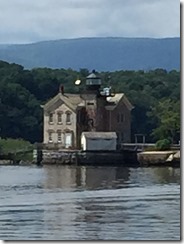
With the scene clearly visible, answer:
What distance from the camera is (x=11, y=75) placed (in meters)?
57.1

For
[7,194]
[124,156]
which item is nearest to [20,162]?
[124,156]

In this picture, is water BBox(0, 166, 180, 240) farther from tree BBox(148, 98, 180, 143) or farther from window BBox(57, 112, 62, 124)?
window BBox(57, 112, 62, 124)

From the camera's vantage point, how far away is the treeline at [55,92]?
5200cm

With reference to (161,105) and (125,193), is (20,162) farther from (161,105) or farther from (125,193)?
(125,193)

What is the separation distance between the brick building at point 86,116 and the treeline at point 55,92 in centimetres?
177

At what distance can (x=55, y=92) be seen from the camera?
56.0 metres

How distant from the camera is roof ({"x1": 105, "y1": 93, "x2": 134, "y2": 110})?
157 feet

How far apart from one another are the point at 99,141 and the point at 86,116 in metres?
2.59

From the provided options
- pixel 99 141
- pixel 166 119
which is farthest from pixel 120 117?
pixel 166 119

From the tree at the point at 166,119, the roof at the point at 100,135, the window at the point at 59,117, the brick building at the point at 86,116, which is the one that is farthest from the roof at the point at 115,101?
the window at the point at 59,117

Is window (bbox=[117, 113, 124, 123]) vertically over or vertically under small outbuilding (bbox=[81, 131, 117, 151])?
over

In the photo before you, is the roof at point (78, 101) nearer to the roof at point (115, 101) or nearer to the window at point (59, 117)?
the roof at point (115, 101)

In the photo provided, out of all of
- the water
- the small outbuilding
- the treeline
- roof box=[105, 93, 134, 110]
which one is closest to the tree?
the treeline

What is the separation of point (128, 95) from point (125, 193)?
107ft
